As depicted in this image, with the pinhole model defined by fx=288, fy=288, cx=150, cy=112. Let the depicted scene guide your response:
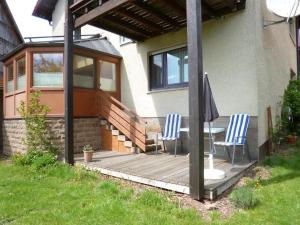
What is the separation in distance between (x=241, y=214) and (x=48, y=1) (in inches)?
543

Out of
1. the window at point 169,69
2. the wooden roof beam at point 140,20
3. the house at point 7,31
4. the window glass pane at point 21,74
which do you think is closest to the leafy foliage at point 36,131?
the window glass pane at point 21,74

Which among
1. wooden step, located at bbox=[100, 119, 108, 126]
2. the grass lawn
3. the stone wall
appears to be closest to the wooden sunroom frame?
the grass lawn

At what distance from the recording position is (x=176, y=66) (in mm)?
8547

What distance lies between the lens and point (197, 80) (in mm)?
4453

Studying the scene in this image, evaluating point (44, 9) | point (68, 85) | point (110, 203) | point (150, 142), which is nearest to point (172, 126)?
point (150, 142)

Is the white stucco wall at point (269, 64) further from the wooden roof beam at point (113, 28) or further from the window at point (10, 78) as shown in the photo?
the window at point (10, 78)

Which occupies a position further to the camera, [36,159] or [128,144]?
[128,144]

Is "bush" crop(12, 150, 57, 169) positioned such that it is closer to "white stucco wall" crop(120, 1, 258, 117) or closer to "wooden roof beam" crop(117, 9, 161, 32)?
"white stucco wall" crop(120, 1, 258, 117)

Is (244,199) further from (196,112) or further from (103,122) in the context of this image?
(103,122)

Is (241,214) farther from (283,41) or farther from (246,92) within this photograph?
(283,41)

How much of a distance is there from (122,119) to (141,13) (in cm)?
295

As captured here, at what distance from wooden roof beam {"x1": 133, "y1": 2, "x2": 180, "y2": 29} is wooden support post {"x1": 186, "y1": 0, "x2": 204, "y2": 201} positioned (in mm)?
2523

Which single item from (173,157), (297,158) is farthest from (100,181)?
(297,158)

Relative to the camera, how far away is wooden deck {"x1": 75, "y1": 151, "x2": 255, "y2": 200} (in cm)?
479
